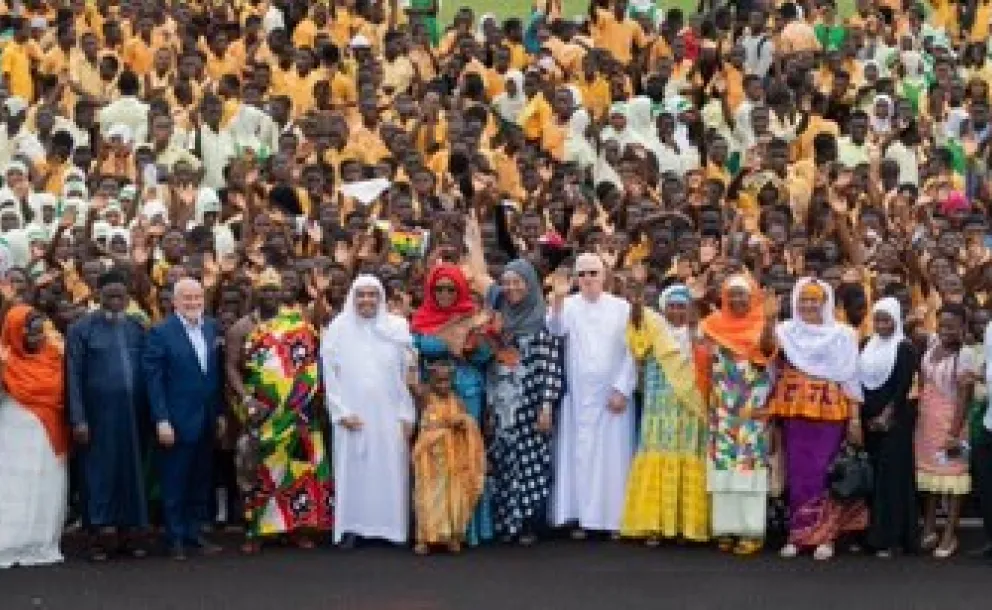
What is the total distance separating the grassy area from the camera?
26344 millimetres

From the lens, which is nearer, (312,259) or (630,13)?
(312,259)

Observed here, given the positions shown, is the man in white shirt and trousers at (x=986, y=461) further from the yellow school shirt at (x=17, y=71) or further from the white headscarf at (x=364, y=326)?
the yellow school shirt at (x=17, y=71)

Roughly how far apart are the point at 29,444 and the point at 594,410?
10.1ft

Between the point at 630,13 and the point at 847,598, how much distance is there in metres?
10.9

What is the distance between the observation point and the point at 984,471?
474 inches

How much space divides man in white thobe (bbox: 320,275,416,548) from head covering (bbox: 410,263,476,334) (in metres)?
0.12

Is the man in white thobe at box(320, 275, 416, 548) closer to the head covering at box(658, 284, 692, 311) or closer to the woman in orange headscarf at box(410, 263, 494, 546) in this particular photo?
the woman in orange headscarf at box(410, 263, 494, 546)

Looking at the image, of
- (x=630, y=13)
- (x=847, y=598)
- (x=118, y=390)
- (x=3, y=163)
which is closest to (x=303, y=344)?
(x=118, y=390)

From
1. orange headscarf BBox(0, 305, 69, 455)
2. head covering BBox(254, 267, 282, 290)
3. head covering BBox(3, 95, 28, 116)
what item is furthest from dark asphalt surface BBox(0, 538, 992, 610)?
head covering BBox(3, 95, 28, 116)

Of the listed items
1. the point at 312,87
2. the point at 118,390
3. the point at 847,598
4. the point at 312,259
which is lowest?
the point at 847,598

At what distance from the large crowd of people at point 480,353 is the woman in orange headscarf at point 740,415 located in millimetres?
14

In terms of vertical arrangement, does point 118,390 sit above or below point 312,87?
below

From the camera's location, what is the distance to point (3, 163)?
17094mm

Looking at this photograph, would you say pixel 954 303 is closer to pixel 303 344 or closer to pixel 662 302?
pixel 662 302
